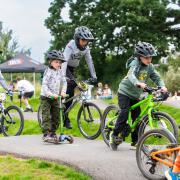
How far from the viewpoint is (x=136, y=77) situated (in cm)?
871

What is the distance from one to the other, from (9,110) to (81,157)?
4.25 meters

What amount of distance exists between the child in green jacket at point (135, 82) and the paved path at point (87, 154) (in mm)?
353

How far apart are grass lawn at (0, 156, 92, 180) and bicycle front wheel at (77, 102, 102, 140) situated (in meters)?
2.85

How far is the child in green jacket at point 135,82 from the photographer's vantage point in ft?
27.9

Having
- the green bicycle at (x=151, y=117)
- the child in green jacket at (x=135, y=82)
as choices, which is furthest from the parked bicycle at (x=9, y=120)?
the child in green jacket at (x=135, y=82)

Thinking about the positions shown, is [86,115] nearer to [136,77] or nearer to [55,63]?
[55,63]

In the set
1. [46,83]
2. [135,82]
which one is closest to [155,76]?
[135,82]

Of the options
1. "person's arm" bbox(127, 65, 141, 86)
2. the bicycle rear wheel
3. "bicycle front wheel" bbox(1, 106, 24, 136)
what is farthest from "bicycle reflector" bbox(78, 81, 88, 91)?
the bicycle rear wheel

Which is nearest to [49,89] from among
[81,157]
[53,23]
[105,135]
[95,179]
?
[105,135]

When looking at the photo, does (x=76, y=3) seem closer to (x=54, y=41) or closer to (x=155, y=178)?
(x=54, y=41)

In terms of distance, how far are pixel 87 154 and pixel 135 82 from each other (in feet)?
4.55

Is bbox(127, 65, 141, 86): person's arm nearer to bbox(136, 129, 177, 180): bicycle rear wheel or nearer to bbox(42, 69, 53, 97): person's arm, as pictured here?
bbox(136, 129, 177, 180): bicycle rear wheel

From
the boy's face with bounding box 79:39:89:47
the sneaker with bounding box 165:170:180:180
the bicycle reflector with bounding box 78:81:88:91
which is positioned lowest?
the sneaker with bounding box 165:170:180:180

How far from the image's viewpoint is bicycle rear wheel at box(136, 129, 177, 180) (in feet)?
22.3
